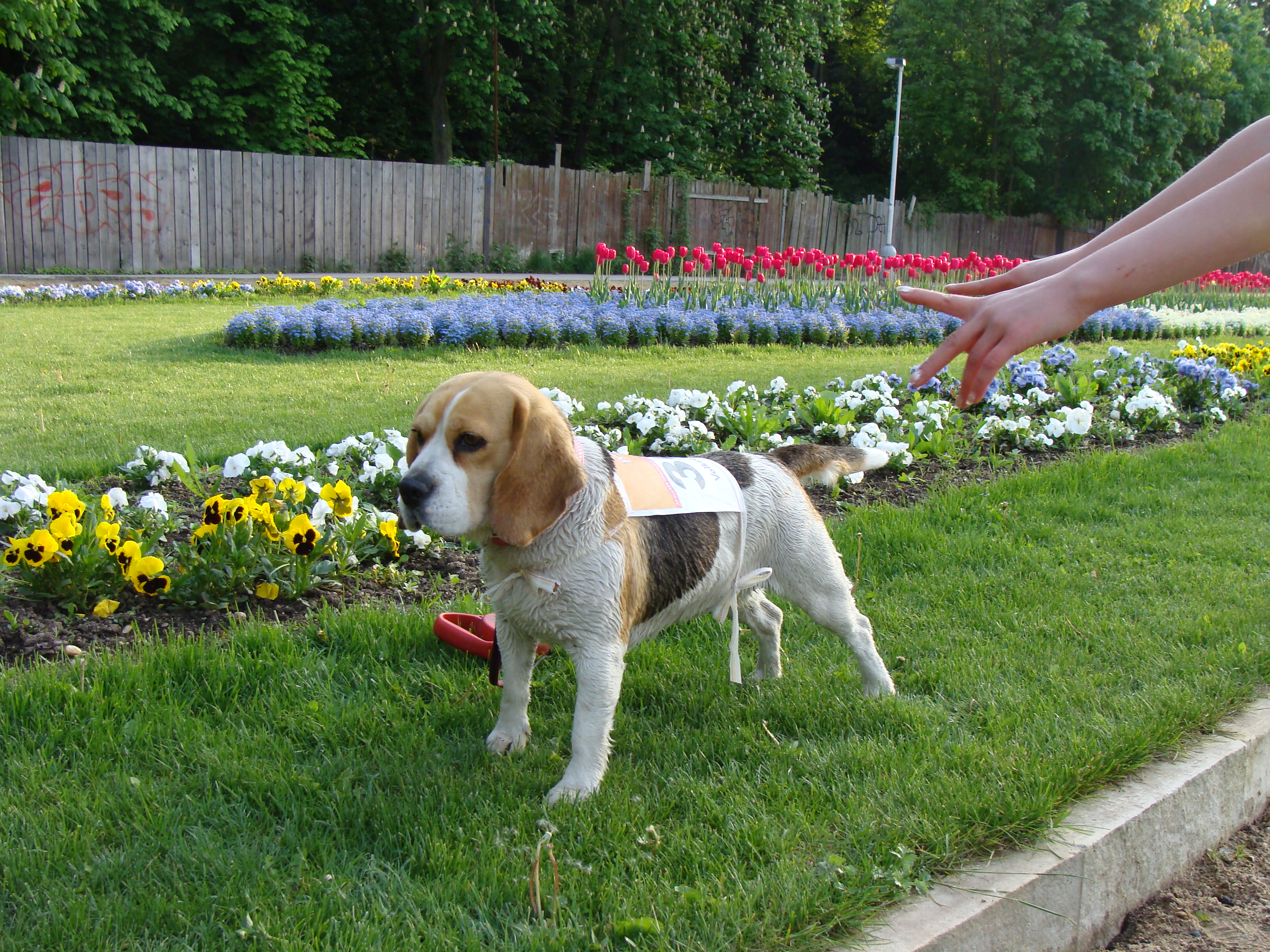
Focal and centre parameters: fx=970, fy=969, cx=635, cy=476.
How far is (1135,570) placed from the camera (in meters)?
4.37

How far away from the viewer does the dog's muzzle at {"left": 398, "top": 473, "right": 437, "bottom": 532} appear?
2293 millimetres

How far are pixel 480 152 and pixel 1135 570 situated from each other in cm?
2827

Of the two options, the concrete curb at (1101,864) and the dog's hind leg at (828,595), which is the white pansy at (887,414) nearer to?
the dog's hind leg at (828,595)

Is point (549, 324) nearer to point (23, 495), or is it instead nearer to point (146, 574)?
point (23, 495)

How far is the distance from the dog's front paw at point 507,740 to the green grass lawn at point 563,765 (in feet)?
0.12

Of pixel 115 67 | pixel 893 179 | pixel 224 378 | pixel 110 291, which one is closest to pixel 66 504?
pixel 224 378

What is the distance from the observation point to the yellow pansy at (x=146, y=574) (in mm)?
3479

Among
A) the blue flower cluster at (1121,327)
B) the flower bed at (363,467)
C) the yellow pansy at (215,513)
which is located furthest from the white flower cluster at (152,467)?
the blue flower cluster at (1121,327)

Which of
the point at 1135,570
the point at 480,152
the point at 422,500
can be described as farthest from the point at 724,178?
the point at 422,500

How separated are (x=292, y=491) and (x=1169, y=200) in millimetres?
3272

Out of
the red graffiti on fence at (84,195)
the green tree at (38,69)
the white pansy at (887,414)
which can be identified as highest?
the green tree at (38,69)

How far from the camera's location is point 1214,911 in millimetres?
2555

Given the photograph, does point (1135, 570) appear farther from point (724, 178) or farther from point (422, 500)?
point (724, 178)

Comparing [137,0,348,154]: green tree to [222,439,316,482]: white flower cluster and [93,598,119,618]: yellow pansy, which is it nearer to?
[222,439,316,482]: white flower cluster
